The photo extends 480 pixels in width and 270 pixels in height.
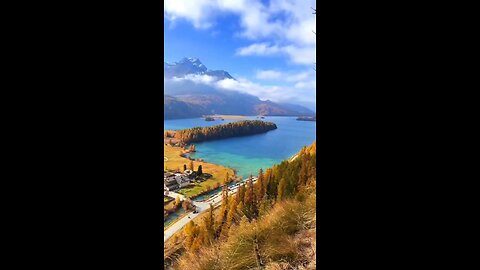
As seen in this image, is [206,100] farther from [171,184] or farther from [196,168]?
[171,184]

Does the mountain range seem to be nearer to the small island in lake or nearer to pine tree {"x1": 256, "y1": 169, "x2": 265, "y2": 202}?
the small island in lake

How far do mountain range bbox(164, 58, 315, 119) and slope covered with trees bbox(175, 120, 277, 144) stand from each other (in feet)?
0.27

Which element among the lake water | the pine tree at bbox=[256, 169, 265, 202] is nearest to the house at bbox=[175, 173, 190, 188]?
the lake water

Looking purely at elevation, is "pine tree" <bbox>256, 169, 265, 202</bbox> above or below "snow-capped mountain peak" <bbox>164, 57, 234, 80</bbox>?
below

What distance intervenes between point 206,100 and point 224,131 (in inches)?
10.7

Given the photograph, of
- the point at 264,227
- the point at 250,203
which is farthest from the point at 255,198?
the point at 264,227

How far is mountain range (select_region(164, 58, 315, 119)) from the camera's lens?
1.92 meters

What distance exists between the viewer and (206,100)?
6.79ft

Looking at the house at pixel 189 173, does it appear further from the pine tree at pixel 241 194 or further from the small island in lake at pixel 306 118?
the small island in lake at pixel 306 118

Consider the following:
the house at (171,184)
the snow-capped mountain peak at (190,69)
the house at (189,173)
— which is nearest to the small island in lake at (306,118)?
the snow-capped mountain peak at (190,69)
